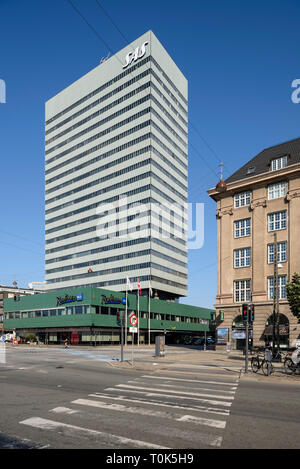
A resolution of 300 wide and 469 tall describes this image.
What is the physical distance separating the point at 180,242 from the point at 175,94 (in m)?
42.8

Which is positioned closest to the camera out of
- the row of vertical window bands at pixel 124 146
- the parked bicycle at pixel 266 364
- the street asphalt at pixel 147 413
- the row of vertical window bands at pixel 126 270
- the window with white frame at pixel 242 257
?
the street asphalt at pixel 147 413

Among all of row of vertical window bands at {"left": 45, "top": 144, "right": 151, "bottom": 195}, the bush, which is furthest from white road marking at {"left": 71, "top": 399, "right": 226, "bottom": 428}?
row of vertical window bands at {"left": 45, "top": 144, "right": 151, "bottom": 195}

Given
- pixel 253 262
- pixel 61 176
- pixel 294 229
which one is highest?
pixel 61 176

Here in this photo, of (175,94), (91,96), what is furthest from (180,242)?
(91,96)

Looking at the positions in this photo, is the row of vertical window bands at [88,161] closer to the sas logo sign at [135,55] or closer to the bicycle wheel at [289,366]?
the sas logo sign at [135,55]

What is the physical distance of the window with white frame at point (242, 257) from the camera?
45156 millimetres

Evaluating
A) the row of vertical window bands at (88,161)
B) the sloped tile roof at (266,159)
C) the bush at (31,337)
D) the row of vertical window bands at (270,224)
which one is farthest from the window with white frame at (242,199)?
the row of vertical window bands at (88,161)

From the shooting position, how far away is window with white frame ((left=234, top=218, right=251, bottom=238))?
4578 cm

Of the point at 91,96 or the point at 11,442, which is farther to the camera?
the point at 91,96

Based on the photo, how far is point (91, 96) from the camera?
117250 mm

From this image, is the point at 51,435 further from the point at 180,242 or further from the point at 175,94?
the point at 175,94

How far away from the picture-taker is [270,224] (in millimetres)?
44000

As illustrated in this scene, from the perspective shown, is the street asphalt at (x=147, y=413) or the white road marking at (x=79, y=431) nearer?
the white road marking at (x=79, y=431)
